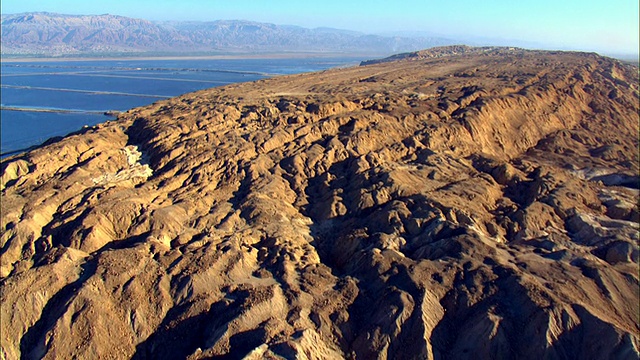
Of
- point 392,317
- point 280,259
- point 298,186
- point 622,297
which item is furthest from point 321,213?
point 622,297

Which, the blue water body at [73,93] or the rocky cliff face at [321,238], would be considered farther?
the blue water body at [73,93]

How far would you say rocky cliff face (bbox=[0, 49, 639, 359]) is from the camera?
74.7 feet

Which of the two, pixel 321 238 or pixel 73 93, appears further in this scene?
pixel 73 93

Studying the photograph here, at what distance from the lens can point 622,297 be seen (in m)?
24.4

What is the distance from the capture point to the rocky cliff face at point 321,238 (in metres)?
22.8

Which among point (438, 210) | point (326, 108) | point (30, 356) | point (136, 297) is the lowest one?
point (30, 356)

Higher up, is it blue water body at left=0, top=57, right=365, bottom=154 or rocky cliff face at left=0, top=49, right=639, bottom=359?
rocky cliff face at left=0, top=49, right=639, bottom=359

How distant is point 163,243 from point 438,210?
19.4m

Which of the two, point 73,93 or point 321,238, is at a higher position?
point 321,238

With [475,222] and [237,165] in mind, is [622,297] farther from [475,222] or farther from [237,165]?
[237,165]

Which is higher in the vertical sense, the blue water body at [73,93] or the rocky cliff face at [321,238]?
the rocky cliff face at [321,238]

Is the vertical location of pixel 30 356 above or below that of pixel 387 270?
below

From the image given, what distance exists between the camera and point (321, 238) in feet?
108

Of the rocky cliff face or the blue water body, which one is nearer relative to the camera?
the rocky cliff face
